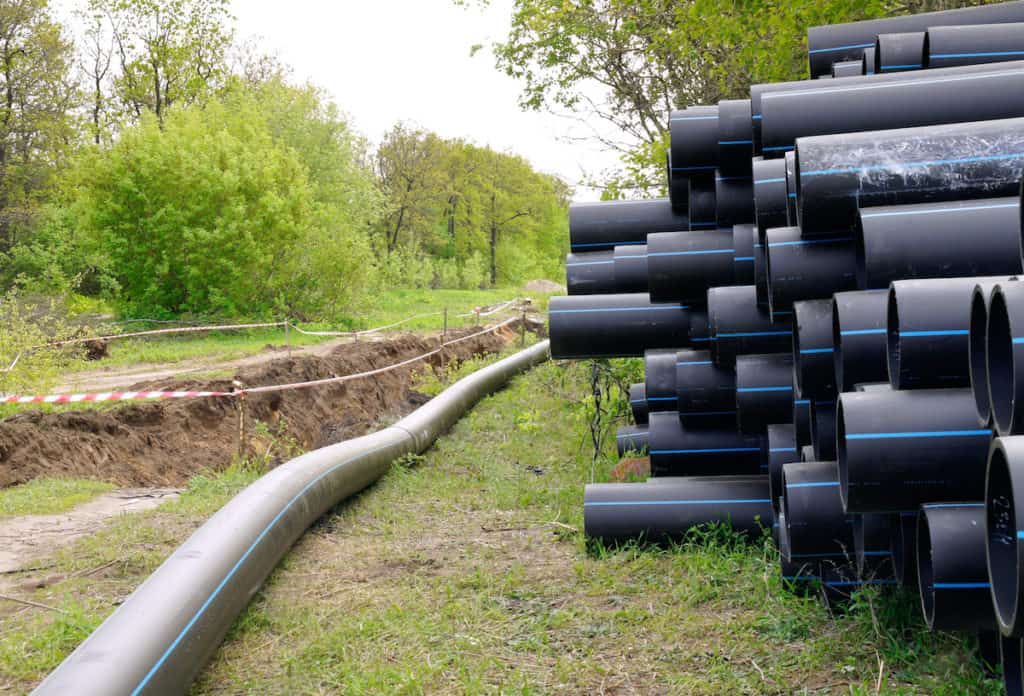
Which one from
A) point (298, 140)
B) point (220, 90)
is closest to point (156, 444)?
point (298, 140)

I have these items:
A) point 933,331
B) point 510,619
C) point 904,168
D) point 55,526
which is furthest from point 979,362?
point 55,526

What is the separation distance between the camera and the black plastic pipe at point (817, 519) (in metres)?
3.56

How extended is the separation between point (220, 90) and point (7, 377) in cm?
3059

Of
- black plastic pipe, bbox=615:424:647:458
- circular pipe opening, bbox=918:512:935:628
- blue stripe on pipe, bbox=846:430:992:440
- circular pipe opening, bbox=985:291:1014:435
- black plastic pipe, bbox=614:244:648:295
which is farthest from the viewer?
black plastic pipe, bbox=615:424:647:458

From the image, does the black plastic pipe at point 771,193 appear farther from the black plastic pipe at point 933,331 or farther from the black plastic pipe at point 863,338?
the black plastic pipe at point 933,331

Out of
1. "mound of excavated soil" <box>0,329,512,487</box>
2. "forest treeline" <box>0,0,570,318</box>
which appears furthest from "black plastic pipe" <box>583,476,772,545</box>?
"forest treeline" <box>0,0,570,318</box>

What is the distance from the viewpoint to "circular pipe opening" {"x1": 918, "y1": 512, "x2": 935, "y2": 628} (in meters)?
2.87

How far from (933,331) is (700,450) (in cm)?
268

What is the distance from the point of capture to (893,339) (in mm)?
2840

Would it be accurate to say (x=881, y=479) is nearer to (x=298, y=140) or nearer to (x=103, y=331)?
(x=103, y=331)

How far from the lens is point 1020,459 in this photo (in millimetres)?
1923

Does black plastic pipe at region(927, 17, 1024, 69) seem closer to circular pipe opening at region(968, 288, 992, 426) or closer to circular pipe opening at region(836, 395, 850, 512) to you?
circular pipe opening at region(836, 395, 850, 512)

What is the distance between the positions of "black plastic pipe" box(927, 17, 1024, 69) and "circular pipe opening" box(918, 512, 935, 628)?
111 inches

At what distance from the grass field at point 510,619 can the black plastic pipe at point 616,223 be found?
200 cm
